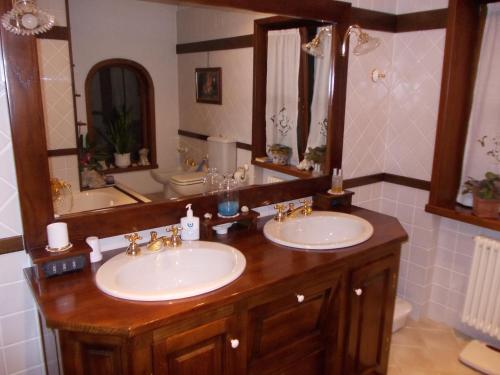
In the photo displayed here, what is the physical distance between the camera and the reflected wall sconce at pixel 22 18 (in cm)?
130

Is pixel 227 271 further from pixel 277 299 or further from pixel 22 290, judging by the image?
pixel 22 290

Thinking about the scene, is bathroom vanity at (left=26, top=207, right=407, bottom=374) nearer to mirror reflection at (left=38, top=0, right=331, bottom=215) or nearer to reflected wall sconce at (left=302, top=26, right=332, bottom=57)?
mirror reflection at (left=38, top=0, right=331, bottom=215)

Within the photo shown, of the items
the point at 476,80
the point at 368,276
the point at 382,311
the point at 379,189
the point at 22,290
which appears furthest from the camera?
the point at 379,189

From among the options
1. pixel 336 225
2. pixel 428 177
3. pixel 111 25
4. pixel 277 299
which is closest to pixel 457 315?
pixel 428 177

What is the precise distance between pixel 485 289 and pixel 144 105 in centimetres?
207

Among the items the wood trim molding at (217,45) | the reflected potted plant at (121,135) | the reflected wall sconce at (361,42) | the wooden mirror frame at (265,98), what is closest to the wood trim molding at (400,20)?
the reflected wall sconce at (361,42)

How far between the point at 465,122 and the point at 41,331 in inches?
94.0

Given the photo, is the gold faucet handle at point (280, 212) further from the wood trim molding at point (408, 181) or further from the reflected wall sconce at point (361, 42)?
the wood trim molding at point (408, 181)

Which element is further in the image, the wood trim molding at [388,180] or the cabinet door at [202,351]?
the wood trim molding at [388,180]

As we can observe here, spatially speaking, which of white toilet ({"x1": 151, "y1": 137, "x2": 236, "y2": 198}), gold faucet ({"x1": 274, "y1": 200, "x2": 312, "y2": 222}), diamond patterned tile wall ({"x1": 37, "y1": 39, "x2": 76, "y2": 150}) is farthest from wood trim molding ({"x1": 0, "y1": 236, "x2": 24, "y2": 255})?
gold faucet ({"x1": 274, "y1": 200, "x2": 312, "y2": 222})

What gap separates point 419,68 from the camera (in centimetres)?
248

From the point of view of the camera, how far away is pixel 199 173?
189 cm

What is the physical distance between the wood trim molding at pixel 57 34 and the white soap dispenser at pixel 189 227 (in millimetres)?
786

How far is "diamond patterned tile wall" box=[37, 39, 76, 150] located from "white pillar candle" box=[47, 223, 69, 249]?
0.28 m
